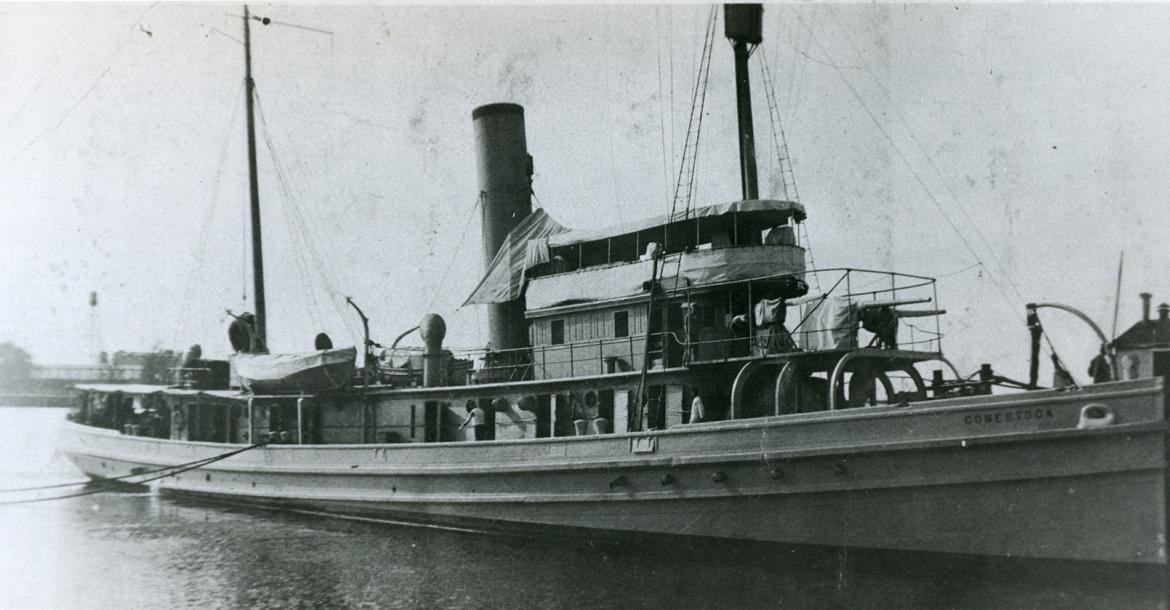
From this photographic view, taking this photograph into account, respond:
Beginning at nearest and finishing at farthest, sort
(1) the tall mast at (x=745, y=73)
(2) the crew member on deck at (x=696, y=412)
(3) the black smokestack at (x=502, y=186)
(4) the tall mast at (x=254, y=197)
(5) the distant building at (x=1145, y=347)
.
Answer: (5) the distant building at (x=1145, y=347) → (2) the crew member on deck at (x=696, y=412) → (1) the tall mast at (x=745, y=73) → (3) the black smokestack at (x=502, y=186) → (4) the tall mast at (x=254, y=197)

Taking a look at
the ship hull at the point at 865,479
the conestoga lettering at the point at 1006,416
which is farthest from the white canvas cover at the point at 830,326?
the conestoga lettering at the point at 1006,416

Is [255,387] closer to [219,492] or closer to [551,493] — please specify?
[219,492]

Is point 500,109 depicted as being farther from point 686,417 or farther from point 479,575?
point 479,575

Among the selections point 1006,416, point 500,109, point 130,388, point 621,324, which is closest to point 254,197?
point 130,388

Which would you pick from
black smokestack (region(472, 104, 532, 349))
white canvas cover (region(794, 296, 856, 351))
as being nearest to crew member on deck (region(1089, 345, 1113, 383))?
white canvas cover (region(794, 296, 856, 351))

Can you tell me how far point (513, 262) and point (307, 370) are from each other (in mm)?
4939

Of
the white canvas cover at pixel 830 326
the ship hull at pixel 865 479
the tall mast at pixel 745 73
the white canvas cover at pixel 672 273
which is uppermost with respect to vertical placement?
the tall mast at pixel 745 73

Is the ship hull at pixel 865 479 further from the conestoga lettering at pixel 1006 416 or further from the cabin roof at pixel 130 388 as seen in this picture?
the cabin roof at pixel 130 388

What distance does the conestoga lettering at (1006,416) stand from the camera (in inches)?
381

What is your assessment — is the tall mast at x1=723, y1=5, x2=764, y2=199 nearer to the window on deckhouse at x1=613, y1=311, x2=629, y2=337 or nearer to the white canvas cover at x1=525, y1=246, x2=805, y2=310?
the white canvas cover at x1=525, y1=246, x2=805, y2=310

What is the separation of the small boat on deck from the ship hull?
2.82 m

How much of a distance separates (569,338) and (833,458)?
5.71 metres

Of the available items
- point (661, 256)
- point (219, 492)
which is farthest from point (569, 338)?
point (219, 492)

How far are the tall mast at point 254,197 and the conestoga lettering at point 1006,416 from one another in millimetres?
16289
